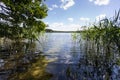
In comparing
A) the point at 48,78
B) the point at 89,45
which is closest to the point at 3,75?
the point at 48,78

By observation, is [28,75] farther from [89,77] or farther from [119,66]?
[119,66]

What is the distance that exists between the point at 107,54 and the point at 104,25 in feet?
5.46

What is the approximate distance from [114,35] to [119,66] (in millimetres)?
1810

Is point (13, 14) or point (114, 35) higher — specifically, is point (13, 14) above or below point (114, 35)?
above

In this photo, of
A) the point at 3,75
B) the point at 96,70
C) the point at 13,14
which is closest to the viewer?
the point at 3,75

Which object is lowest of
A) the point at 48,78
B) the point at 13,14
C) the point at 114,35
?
the point at 48,78

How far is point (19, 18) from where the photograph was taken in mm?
14273

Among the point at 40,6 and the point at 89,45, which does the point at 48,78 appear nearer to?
the point at 89,45

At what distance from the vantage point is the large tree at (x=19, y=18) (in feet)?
45.1

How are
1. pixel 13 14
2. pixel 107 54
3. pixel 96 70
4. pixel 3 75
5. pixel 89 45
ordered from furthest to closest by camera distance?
pixel 89 45 → pixel 13 14 → pixel 107 54 → pixel 96 70 → pixel 3 75

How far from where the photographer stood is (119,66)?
28.2ft

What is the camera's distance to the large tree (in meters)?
13.8

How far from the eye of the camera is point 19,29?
564 inches

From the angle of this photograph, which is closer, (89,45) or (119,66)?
(119,66)
